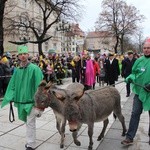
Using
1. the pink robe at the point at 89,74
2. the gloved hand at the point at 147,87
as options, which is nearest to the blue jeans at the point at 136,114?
the gloved hand at the point at 147,87

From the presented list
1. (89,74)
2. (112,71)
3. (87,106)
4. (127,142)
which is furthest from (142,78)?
(89,74)

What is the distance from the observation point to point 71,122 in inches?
169

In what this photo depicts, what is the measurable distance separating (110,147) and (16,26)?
28894 mm

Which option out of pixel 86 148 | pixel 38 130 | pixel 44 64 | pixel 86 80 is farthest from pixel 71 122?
pixel 44 64

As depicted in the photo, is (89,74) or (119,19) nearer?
(89,74)

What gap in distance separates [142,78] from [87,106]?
1.26 meters

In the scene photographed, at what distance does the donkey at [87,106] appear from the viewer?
429 cm

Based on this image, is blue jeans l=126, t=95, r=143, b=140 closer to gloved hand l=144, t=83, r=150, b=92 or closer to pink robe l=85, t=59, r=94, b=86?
gloved hand l=144, t=83, r=150, b=92

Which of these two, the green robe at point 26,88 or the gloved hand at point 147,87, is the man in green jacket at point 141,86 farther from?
the green robe at point 26,88

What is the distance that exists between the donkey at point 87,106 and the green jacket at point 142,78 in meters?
0.66

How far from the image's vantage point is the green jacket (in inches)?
209

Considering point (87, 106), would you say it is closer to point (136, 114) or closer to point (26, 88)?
point (136, 114)

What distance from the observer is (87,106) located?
5.10 metres

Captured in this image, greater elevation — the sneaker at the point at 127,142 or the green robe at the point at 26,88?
the green robe at the point at 26,88
